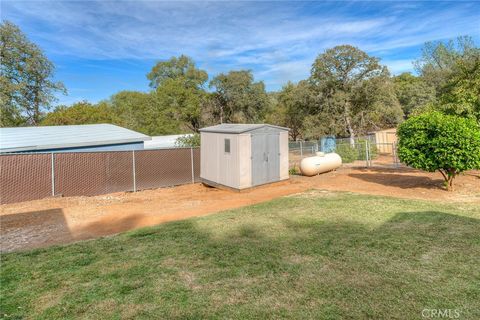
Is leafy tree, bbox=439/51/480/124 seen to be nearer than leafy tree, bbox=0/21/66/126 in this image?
Yes

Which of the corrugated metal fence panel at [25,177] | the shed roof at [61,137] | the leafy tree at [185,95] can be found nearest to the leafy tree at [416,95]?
the leafy tree at [185,95]

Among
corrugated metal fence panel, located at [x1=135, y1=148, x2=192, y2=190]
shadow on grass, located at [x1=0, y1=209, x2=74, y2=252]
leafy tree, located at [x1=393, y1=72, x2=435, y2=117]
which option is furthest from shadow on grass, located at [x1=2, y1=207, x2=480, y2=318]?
leafy tree, located at [x1=393, y1=72, x2=435, y2=117]

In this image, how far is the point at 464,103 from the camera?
10.2 m

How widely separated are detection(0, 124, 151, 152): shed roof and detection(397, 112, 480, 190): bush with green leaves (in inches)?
436

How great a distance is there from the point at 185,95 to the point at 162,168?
22.4 metres

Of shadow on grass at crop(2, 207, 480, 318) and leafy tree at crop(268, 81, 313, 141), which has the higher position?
leafy tree at crop(268, 81, 313, 141)

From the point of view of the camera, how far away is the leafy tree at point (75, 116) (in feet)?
81.9

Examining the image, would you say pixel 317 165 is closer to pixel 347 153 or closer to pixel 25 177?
Answer: pixel 347 153

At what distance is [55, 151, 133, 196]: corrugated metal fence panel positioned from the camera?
9203mm

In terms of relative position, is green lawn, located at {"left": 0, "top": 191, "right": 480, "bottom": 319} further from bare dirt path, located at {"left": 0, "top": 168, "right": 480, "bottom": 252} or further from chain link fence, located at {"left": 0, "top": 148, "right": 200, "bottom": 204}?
chain link fence, located at {"left": 0, "top": 148, "right": 200, "bottom": 204}

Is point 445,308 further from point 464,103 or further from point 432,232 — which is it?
point 464,103

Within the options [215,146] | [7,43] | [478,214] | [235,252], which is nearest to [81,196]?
[215,146]

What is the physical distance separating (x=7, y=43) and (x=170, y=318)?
2863 cm

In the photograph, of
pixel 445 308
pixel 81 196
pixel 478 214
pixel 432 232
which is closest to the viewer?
pixel 445 308
